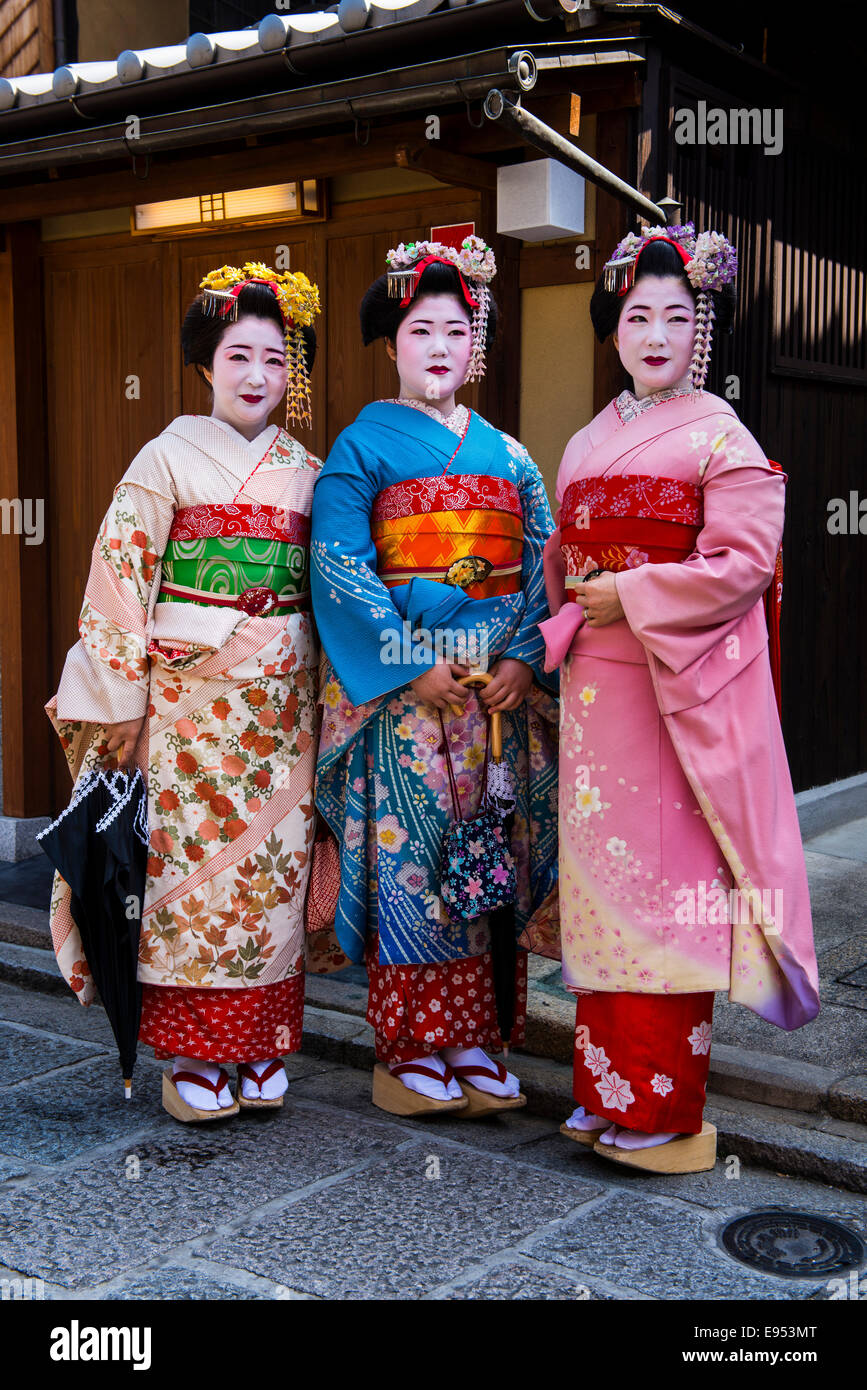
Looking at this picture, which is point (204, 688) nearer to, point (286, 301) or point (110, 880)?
point (110, 880)

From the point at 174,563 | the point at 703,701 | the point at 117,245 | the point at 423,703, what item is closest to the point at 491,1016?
the point at 423,703

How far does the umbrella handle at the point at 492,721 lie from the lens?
12.3 ft

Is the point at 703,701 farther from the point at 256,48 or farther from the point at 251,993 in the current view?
the point at 256,48

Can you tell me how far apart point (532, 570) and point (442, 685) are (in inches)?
20.6

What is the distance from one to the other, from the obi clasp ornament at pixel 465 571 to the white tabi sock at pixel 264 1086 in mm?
1559

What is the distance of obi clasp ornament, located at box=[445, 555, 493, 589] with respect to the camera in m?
3.78

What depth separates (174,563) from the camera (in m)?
3.89

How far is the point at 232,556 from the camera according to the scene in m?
3.85

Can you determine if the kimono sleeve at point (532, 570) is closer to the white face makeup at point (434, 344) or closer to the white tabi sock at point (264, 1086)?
the white face makeup at point (434, 344)

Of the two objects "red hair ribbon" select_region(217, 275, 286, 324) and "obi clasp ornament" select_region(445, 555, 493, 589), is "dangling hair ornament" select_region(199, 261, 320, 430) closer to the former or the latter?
"red hair ribbon" select_region(217, 275, 286, 324)

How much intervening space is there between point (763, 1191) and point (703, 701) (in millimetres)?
1305

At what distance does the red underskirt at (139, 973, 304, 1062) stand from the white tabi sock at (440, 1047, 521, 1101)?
53 centimetres

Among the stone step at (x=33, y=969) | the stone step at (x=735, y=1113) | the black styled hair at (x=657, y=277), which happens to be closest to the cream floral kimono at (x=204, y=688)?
the stone step at (x=735, y=1113)

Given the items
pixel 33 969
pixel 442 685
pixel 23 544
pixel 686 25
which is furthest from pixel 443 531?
pixel 23 544
